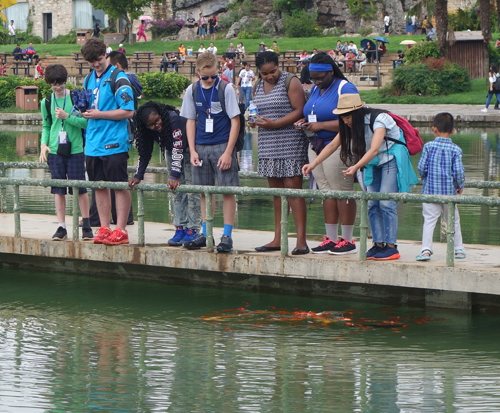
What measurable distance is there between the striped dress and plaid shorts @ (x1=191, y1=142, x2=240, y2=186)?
0.29 metres

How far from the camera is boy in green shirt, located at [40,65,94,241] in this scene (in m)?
9.27

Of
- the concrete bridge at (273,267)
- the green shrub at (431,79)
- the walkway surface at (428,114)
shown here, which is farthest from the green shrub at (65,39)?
the concrete bridge at (273,267)

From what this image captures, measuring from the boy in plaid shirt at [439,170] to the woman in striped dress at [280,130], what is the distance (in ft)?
3.65

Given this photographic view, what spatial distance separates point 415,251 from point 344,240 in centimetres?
69

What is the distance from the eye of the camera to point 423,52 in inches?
1495

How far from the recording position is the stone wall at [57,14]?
233 feet

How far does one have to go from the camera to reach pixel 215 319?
836 cm

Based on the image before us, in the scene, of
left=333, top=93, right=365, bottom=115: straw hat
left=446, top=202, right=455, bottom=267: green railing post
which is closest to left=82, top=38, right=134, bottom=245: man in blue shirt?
left=333, top=93, right=365, bottom=115: straw hat

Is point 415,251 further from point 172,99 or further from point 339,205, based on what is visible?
point 172,99

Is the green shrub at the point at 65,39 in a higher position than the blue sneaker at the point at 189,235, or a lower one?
higher

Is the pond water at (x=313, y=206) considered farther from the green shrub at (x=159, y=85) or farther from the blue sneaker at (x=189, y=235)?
the green shrub at (x=159, y=85)

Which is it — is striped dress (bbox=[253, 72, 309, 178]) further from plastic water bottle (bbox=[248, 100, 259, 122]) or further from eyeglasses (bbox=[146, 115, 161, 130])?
eyeglasses (bbox=[146, 115, 161, 130])

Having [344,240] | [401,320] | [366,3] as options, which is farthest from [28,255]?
[366,3]

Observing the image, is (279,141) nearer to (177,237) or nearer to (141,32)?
(177,237)
